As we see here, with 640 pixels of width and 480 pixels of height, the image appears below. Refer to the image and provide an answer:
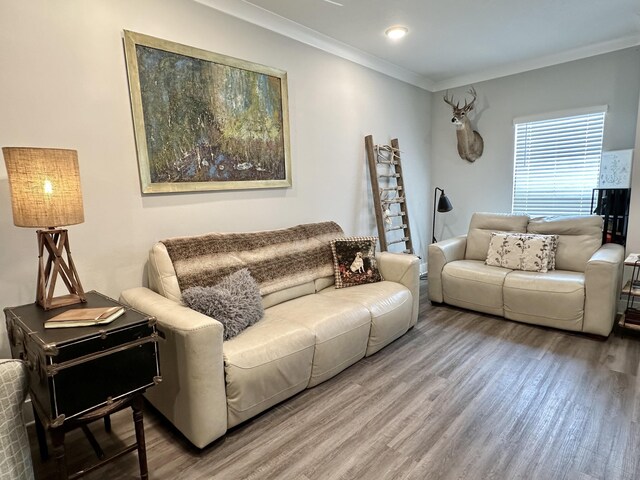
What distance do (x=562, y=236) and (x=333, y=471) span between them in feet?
9.89

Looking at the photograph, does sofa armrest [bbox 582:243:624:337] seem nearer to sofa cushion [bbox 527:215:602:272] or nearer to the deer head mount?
sofa cushion [bbox 527:215:602:272]

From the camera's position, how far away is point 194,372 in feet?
5.42

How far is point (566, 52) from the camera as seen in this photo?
365 cm

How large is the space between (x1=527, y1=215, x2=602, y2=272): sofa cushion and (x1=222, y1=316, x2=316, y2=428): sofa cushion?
2.60 meters

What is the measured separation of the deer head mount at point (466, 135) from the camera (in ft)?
13.6

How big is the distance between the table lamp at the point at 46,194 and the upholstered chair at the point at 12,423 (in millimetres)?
499

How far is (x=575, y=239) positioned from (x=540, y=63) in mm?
1963

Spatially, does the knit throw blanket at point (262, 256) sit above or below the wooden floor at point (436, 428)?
above

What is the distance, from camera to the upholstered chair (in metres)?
1.19

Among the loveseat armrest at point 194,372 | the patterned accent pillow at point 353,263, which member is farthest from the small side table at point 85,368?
the patterned accent pillow at point 353,263

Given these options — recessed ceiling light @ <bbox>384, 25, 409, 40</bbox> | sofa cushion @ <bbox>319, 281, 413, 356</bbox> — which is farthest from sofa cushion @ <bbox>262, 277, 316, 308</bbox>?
recessed ceiling light @ <bbox>384, 25, 409, 40</bbox>

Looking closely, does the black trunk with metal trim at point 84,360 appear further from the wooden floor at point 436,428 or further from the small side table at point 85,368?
the wooden floor at point 436,428

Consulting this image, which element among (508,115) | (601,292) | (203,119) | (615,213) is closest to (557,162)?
(508,115)

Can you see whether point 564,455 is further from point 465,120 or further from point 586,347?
point 465,120
